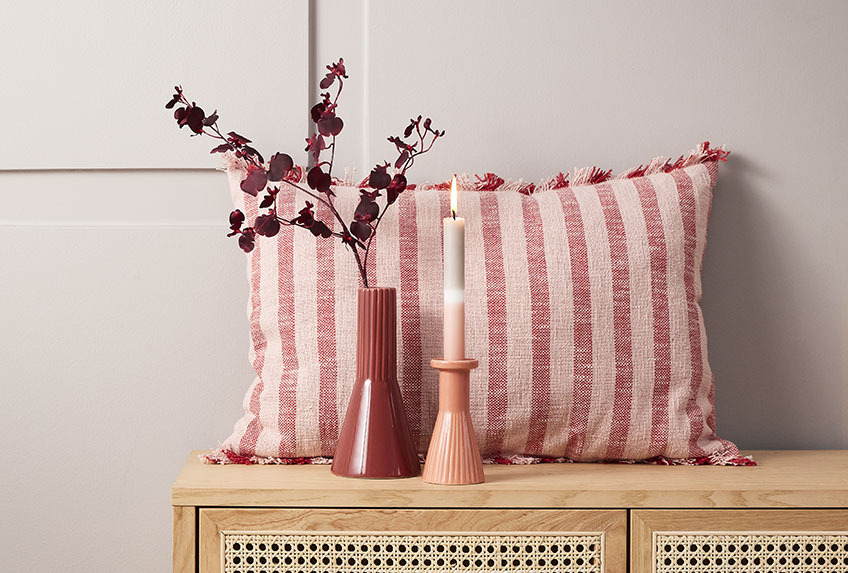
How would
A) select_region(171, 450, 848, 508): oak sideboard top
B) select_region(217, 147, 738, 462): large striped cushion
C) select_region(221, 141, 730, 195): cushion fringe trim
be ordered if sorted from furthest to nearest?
select_region(221, 141, 730, 195): cushion fringe trim < select_region(217, 147, 738, 462): large striped cushion < select_region(171, 450, 848, 508): oak sideboard top

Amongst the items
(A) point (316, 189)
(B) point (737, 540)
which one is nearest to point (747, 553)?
(B) point (737, 540)

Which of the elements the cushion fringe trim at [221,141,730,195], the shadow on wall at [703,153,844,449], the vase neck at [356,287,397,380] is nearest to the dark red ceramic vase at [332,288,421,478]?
the vase neck at [356,287,397,380]

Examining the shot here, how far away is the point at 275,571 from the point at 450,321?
0.34 meters

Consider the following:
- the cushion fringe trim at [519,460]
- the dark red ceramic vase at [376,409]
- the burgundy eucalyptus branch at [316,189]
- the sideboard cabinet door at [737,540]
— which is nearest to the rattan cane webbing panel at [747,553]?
the sideboard cabinet door at [737,540]

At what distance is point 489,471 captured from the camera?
3.05ft

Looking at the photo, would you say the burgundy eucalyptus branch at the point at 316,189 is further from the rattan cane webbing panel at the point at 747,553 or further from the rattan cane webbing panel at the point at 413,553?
the rattan cane webbing panel at the point at 747,553

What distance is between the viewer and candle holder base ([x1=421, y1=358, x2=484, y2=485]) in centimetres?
86

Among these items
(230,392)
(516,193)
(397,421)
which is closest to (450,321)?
(397,421)

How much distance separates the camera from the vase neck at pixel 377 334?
90 cm

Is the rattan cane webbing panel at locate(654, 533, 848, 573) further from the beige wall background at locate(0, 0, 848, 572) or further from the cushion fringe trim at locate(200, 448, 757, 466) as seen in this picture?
the beige wall background at locate(0, 0, 848, 572)

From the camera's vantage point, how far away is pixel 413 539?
33.0 inches

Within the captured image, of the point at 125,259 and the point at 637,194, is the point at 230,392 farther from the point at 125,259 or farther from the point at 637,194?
the point at 637,194

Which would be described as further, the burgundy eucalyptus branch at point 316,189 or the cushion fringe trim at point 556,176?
the cushion fringe trim at point 556,176

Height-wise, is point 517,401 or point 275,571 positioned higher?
point 517,401
